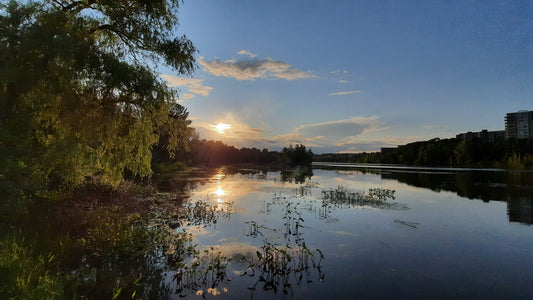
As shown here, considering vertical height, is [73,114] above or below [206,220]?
above

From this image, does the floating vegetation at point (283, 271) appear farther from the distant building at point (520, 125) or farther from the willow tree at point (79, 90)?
the distant building at point (520, 125)

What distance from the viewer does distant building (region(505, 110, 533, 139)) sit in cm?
17859

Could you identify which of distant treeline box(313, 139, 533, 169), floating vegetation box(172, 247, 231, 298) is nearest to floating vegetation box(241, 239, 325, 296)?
floating vegetation box(172, 247, 231, 298)

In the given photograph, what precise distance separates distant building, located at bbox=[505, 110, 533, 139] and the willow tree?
234563 millimetres

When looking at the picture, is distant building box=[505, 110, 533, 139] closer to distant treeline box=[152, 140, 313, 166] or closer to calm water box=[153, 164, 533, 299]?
distant treeline box=[152, 140, 313, 166]

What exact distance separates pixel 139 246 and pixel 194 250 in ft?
6.97

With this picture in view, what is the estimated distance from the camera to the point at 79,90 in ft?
41.2

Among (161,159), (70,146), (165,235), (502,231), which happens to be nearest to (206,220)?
(165,235)

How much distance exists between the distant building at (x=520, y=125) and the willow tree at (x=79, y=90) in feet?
770

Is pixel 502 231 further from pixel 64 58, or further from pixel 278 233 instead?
pixel 64 58

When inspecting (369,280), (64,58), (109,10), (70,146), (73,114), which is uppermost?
(109,10)

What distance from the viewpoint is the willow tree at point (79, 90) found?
10.1 meters

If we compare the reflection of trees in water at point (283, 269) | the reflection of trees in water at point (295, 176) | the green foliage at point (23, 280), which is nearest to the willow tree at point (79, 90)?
the green foliage at point (23, 280)

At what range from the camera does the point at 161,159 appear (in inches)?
2478
